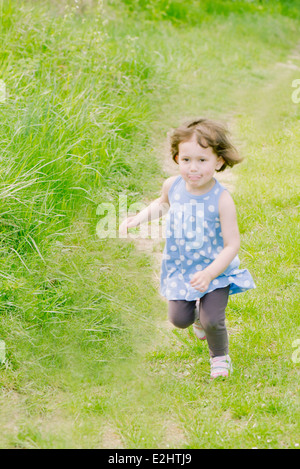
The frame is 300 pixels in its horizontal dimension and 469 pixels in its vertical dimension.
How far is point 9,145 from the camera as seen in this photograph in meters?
4.55

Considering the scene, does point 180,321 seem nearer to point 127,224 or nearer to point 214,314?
point 214,314

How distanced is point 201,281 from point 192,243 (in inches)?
11.4

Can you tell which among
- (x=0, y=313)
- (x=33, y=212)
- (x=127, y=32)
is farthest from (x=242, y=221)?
(x=127, y=32)

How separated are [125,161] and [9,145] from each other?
147 centimetres

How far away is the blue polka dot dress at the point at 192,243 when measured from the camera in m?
3.23

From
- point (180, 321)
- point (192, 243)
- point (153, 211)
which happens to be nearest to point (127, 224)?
point (153, 211)

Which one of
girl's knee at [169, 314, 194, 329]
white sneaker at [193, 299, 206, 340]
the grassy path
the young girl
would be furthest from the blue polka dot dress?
the grassy path

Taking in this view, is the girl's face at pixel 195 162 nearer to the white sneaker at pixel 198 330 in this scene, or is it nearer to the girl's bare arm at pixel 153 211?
the girl's bare arm at pixel 153 211

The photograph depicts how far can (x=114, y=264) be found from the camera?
4488 mm

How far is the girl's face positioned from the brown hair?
2 centimetres

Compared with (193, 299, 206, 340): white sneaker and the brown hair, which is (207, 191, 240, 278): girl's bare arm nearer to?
the brown hair

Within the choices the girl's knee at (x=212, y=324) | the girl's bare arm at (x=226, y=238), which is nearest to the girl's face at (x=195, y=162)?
the girl's bare arm at (x=226, y=238)
